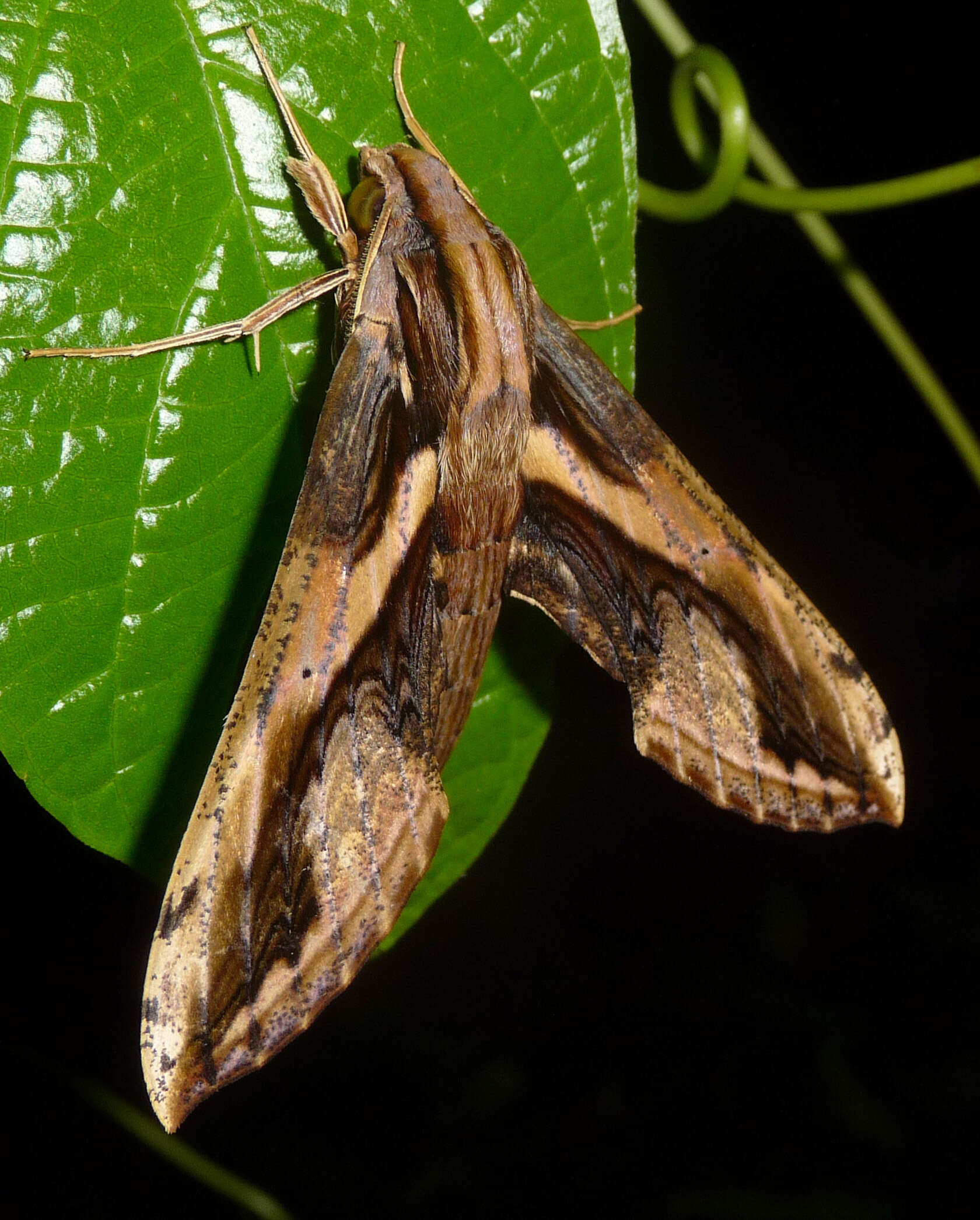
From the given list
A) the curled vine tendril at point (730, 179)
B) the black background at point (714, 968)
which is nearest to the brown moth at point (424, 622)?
the curled vine tendril at point (730, 179)

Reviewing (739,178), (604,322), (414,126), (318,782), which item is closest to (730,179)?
(739,178)

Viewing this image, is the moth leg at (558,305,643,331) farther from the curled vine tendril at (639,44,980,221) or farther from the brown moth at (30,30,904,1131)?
the curled vine tendril at (639,44,980,221)

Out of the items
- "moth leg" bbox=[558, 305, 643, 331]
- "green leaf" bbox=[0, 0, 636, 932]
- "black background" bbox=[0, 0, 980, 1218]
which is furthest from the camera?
"black background" bbox=[0, 0, 980, 1218]

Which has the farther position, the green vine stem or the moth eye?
the green vine stem

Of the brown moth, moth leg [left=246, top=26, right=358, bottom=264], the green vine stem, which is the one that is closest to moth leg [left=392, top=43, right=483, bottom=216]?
the brown moth

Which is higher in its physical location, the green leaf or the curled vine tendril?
the curled vine tendril

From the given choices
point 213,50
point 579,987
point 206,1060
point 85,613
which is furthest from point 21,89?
point 579,987
